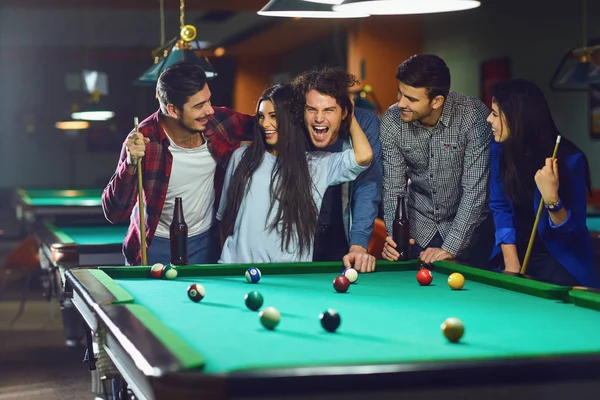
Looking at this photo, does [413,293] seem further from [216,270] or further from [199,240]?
[199,240]

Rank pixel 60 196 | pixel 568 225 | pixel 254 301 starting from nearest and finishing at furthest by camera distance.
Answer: pixel 254 301
pixel 568 225
pixel 60 196

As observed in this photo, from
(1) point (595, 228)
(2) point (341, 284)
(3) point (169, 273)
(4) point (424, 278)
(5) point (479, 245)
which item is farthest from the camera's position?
(1) point (595, 228)

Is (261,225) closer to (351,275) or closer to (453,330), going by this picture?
(351,275)

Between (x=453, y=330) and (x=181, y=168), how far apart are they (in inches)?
78.1

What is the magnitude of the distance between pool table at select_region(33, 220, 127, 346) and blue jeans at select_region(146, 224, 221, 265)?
14.2 inches

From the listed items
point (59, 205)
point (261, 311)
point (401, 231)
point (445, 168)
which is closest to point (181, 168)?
point (401, 231)

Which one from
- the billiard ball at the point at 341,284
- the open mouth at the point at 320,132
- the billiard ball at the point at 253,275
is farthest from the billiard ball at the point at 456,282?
the open mouth at the point at 320,132

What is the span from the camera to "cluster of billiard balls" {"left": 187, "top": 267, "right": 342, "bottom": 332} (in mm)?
1932

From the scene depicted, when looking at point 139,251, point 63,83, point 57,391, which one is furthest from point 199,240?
point 63,83

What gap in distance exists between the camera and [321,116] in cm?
332

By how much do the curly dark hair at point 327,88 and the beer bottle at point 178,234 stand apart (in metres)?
0.55

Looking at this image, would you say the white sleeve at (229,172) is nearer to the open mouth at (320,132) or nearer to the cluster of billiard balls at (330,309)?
the open mouth at (320,132)

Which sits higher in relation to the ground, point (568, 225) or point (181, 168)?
point (181, 168)

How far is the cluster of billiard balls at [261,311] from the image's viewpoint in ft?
6.34
